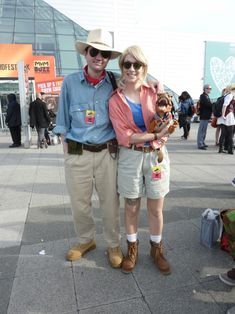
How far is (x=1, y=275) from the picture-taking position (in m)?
2.46

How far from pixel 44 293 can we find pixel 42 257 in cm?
54

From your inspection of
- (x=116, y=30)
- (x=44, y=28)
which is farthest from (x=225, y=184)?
(x=116, y=30)

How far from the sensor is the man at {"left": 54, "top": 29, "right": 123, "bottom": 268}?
7.82 ft

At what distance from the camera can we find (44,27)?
23344 mm

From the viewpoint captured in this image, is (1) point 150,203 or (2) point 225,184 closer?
(1) point 150,203

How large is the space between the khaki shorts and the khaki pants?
0.13 meters

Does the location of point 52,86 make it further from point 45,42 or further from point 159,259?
point 159,259

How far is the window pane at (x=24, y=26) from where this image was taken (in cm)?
2259

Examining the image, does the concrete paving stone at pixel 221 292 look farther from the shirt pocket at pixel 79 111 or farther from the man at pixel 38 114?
the man at pixel 38 114

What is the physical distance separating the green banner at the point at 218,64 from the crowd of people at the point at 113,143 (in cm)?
2871

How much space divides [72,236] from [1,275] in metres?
0.86

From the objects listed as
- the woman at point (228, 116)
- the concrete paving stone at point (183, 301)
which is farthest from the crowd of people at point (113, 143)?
the woman at point (228, 116)

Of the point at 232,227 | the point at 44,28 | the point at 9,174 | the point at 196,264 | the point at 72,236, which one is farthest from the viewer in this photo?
the point at 44,28

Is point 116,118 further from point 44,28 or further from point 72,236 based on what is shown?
point 44,28
